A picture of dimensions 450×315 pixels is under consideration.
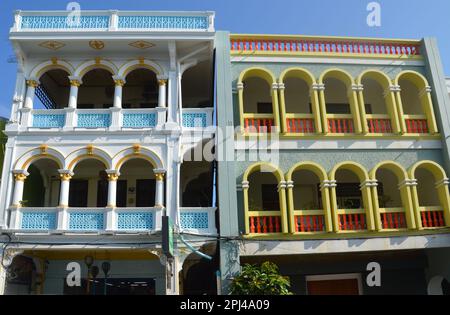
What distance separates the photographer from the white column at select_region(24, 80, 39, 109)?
1434cm

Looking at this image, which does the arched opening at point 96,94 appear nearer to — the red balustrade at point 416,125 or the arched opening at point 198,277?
the arched opening at point 198,277

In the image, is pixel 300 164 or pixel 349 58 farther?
pixel 349 58

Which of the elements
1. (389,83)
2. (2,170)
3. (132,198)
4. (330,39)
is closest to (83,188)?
(132,198)

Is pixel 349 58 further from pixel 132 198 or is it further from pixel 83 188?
pixel 83 188

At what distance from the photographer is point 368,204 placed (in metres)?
13.8

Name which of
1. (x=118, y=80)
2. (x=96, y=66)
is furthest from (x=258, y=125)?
(x=96, y=66)

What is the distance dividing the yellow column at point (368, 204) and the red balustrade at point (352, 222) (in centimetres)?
21

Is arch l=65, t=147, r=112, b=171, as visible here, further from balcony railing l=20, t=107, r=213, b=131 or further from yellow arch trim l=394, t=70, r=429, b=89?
yellow arch trim l=394, t=70, r=429, b=89

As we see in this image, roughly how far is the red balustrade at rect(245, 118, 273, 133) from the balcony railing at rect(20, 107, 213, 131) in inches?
54.0

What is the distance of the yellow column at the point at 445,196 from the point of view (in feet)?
46.0

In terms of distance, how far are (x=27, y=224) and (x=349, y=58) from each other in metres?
11.6

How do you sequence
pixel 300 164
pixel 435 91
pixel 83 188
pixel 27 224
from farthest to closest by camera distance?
pixel 83 188
pixel 435 91
pixel 300 164
pixel 27 224

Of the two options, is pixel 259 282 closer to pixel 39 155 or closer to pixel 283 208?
pixel 283 208

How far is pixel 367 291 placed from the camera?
48.1 feet
